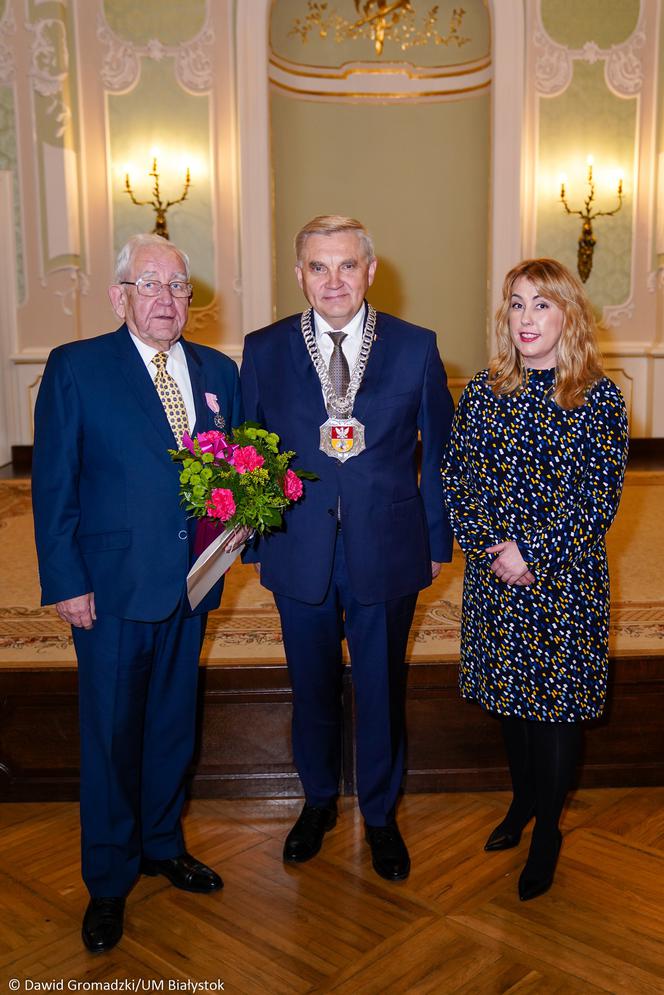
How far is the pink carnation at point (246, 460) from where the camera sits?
2119mm

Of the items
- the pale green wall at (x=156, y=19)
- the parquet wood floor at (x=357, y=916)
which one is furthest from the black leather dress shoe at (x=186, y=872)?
the pale green wall at (x=156, y=19)

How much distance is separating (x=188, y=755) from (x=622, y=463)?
54.1 inches

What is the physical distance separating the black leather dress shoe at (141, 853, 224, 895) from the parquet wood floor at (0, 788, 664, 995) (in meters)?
0.03

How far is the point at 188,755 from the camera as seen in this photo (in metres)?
2.55

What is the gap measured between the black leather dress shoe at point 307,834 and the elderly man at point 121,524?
48 cm

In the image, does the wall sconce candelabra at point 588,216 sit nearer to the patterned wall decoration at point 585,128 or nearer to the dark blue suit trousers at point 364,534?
the patterned wall decoration at point 585,128

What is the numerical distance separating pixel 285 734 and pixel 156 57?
5836 millimetres

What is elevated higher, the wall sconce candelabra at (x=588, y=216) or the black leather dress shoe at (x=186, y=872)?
the wall sconce candelabra at (x=588, y=216)

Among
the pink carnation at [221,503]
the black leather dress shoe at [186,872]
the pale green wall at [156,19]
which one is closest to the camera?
the pink carnation at [221,503]

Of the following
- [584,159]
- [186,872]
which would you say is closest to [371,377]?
[186,872]

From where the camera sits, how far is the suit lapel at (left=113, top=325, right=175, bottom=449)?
232 cm

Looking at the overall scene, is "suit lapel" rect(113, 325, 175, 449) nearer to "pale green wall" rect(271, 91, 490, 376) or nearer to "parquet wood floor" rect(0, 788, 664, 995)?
"parquet wood floor" rect(0, 788, 664, 995)

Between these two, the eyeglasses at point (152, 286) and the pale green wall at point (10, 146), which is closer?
the eyeglasses at point (152, 286)

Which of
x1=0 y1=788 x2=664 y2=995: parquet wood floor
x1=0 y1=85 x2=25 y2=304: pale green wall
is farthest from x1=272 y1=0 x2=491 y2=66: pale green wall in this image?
x1=0 y1=788 x2=664 y2=995: parquet wood floor
